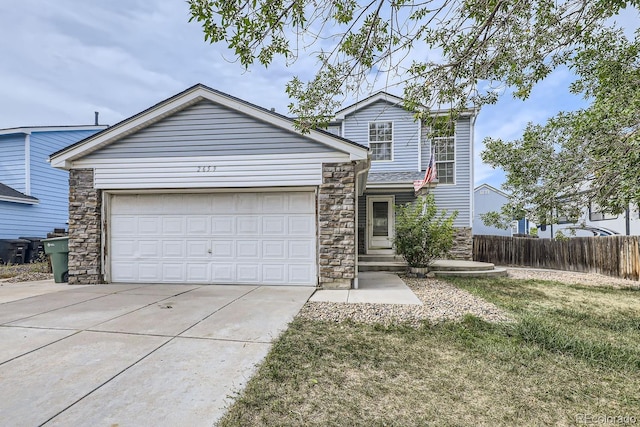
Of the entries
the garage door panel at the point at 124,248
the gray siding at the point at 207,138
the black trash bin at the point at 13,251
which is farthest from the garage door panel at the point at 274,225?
the black trash bin at the point at 13,251

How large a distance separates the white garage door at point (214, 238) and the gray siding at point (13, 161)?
903cm

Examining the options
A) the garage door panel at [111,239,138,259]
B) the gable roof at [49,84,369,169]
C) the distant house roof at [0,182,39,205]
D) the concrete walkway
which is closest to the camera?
the concrete walkway

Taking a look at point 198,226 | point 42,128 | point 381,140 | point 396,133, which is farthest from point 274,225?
point 42,128

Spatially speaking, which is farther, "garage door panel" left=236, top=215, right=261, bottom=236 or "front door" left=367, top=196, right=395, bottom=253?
"front door" left=367, top=196, right=395, bottom=253

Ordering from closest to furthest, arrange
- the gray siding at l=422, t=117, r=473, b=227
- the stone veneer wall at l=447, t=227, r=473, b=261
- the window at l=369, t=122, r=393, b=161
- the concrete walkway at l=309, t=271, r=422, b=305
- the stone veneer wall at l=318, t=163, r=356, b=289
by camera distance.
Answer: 1. the concrete walkway at l=309, t=271, r=422, b=305
2. the stone veneer wall at l=318, t=163, r=356, b=289
3. the stone veneer wall at l=447, t=227, r=473, b=261
4. the gray siding at l=422, t=117, r=473, b=227
5. the window at l=369, t=122, r=393, b=161

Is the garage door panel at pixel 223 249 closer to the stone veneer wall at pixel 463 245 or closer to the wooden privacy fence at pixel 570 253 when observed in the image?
the stone veneer wall at pixel 463 245

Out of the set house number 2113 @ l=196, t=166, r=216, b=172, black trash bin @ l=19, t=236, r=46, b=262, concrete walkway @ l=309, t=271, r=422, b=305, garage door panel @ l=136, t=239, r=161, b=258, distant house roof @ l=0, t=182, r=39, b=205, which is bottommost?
concrete walkway @ l=309, t=271, r=422, b=305

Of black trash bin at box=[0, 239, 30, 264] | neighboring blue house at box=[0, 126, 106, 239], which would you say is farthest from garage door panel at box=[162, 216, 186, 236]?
neighboring blue house at box=[0, 126, 106, 239]

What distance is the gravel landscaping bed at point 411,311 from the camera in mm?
4676

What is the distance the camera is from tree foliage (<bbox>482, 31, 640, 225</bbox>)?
13.8ft

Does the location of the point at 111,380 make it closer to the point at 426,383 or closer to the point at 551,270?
the point at 426,383

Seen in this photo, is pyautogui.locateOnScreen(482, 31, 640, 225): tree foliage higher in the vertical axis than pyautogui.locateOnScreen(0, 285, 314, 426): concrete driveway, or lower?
higher

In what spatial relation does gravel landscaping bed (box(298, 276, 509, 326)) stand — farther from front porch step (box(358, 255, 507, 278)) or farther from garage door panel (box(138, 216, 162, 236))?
garage door panel (box(138, 216, 162, 236))

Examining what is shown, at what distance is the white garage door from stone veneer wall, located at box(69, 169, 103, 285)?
31cm
